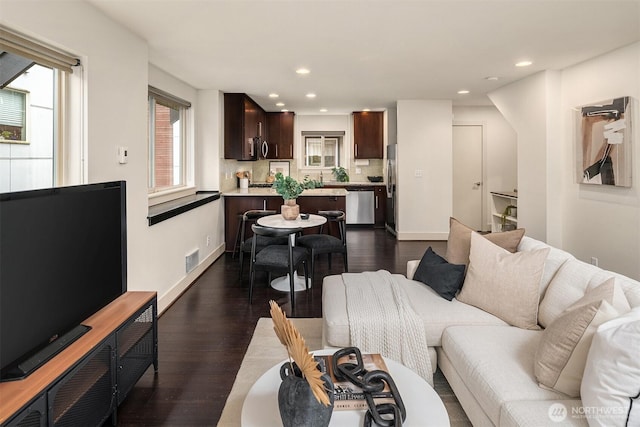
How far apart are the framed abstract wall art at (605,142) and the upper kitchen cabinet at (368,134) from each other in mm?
4145

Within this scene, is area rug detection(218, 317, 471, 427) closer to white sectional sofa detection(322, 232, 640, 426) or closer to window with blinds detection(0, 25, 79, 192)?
white sectional sofa detection(322, 232, 640, 426)

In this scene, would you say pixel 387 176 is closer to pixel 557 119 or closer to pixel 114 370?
pixel 557 119

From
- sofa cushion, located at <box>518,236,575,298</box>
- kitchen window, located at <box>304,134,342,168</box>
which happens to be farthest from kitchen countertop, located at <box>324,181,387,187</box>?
sofa cushion, located at <box>518,236,575,298</box>

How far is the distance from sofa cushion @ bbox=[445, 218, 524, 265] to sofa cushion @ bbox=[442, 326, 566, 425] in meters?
0.70

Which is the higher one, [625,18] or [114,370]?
[625,18]

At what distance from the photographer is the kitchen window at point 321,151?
28.6ft

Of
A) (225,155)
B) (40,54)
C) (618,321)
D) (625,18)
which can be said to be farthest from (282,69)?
(618,321)

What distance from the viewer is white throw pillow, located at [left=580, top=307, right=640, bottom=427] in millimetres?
1176

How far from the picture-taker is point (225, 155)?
18.6ft

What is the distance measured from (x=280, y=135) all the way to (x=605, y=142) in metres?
5.78

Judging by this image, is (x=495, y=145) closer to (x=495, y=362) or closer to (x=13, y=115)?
(x=495, y=362)

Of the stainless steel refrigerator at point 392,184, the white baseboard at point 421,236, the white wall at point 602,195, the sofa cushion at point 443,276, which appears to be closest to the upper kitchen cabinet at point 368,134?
the stainless steel refrigerator at point 392,184

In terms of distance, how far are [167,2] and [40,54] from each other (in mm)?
851

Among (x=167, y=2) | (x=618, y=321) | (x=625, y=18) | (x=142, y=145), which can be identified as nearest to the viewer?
(x=618, y=321)
